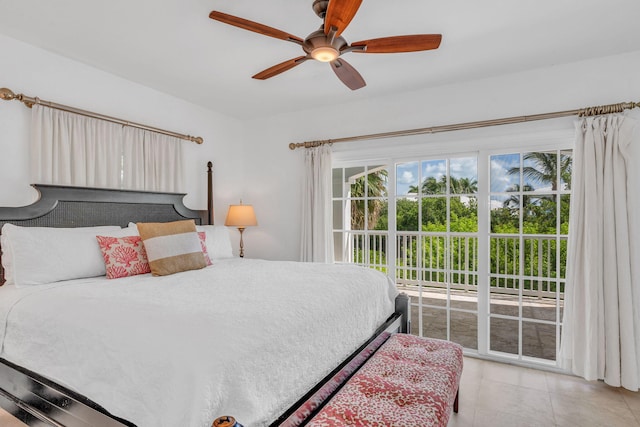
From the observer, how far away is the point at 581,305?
2668mm

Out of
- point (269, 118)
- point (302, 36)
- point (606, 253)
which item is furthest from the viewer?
point (269, 118)

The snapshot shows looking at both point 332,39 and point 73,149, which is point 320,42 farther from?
point 73,149

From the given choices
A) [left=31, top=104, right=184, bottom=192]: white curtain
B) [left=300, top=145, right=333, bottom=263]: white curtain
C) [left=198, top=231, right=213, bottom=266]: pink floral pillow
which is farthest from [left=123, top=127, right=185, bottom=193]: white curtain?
[left=300, top=145, right=333, bottom=263]: white curtain

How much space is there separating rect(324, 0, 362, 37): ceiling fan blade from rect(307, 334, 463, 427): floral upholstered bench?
5.64 feet

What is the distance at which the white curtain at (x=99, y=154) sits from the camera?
2604 millimetres

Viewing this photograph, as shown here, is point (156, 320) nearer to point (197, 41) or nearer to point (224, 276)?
point (224, 276)

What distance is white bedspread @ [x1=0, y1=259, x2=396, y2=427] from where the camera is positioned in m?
1.16

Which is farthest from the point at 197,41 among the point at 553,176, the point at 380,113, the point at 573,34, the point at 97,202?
the point at 553,176

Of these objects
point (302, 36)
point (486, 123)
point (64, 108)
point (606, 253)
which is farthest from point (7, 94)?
point (606, 253)

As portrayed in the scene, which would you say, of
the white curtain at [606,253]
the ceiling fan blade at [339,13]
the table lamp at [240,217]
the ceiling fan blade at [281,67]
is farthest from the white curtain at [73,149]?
the white curtain at [606,253]

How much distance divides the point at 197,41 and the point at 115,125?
3.91ft

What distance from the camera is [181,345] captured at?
4.02 feet

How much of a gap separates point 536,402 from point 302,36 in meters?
3.05

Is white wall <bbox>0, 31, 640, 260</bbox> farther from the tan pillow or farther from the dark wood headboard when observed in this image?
the tan pillow
